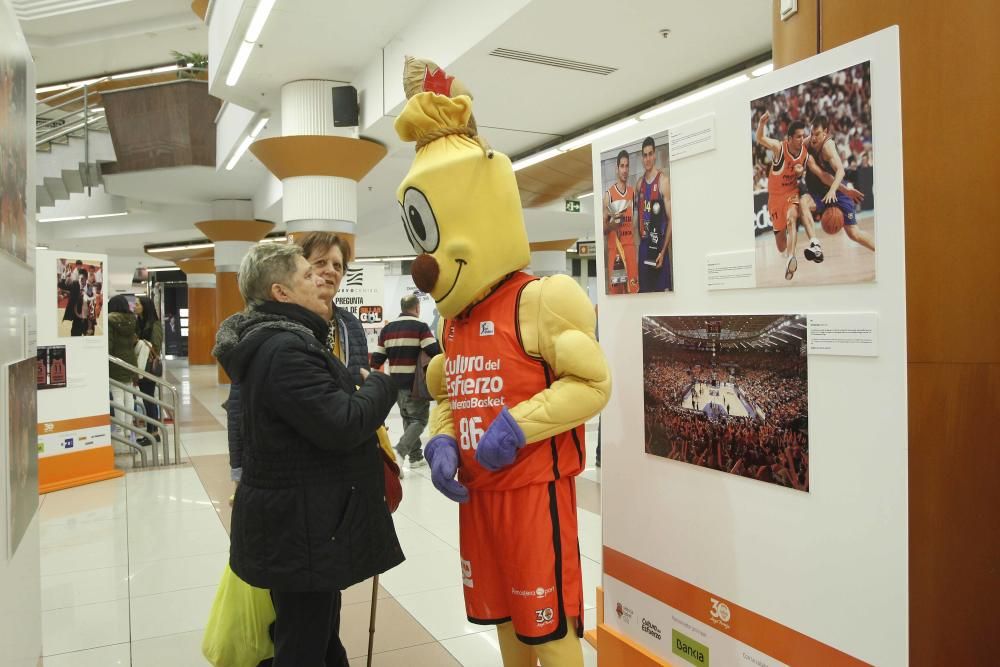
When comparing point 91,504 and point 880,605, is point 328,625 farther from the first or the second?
point 91,504

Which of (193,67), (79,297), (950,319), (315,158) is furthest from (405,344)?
(193,67)

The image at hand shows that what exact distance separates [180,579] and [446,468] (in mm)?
2522

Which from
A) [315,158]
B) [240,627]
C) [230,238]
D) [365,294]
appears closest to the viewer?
[240,627]

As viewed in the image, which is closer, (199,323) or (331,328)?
(331,328)

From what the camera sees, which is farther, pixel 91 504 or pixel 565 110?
pixel 565 110

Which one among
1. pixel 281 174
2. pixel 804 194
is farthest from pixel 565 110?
pixel 804 194

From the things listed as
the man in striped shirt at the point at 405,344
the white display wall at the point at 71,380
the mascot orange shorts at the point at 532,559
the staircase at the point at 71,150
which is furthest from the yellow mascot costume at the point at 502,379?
the staircase at the point at 71,150

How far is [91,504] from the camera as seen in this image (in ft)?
18.0

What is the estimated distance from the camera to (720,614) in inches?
75.7

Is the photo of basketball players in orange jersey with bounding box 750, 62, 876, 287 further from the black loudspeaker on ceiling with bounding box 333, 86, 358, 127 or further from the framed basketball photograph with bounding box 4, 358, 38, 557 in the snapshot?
the black loudspeaker on ceiling with bounding box 333, 86, 358, 127

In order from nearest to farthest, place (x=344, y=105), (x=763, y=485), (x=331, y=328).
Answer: (x=763, y=485) → (x=331, y=328) → (x=344, y=105)

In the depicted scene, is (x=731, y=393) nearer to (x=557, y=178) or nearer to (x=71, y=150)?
(x=557, y=178)

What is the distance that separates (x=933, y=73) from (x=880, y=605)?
1.15 m

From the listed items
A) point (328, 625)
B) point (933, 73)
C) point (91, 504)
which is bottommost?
point (91, 504)
